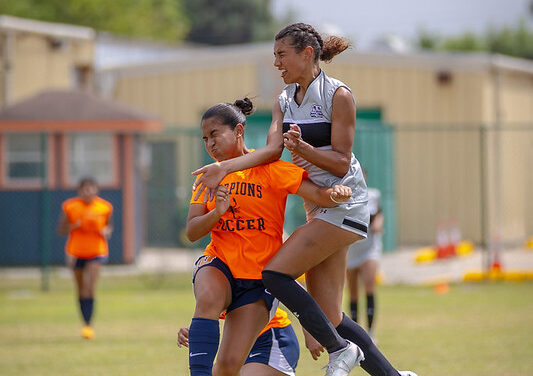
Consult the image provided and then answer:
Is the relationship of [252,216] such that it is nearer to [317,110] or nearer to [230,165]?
[230,165]

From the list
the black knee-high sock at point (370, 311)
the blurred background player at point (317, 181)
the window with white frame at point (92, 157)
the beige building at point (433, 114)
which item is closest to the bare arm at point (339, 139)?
the blurred background player at point (317, 181)

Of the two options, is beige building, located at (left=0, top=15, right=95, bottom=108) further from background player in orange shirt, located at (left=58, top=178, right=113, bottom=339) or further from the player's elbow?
the player's elbow

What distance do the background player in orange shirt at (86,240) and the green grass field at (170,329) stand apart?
524 mm

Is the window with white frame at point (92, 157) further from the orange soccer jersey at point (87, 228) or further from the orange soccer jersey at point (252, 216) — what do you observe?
the orange soccer jersey at point (252, 216)

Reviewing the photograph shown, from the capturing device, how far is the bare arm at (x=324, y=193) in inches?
224

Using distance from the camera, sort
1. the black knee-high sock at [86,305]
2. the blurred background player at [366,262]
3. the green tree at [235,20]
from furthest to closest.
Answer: the green tree at [235,20]
the black knee-high sock at [86,305]
the blurred background player at [366,262]

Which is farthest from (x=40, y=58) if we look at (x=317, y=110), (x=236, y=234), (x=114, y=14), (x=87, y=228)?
(x=114, y=14)

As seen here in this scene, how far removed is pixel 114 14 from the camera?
52.7 m

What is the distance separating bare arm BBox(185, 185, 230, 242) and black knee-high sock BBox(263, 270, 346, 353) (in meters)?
0.41

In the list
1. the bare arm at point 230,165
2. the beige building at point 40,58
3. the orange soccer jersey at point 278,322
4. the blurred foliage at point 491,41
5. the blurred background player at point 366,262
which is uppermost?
the blurred foliage at point 491,41

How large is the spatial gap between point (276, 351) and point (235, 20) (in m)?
59.2

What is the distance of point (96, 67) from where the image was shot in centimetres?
2641

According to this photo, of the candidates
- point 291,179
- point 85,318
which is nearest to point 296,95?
point 291,179

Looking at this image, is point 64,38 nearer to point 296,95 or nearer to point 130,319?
point 130,319
